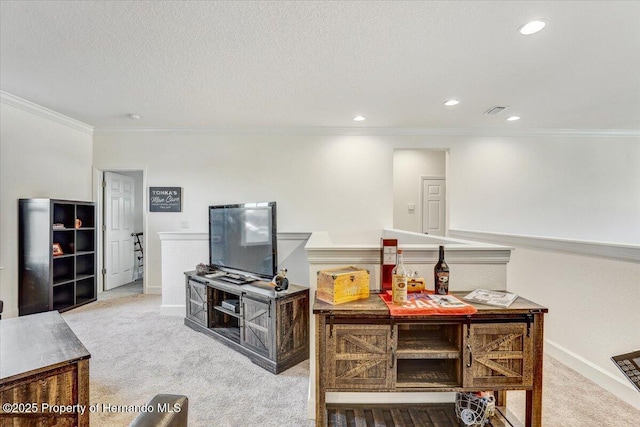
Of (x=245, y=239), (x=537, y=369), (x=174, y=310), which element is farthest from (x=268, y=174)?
(x=537, y=369)

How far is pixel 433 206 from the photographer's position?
5793 mm

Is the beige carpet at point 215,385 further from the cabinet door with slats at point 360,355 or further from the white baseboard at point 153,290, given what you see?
the white baseboard at point 153,290

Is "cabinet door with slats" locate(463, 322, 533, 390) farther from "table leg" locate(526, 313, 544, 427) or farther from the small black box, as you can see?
the small black box

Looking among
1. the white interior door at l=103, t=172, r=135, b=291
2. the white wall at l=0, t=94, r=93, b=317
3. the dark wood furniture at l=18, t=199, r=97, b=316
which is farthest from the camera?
the white interior door at l=103, t=172, r=135, b=291

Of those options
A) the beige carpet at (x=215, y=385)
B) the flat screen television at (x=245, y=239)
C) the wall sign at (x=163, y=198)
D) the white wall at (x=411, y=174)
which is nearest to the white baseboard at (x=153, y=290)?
the wall sign at (x=163, y=198)

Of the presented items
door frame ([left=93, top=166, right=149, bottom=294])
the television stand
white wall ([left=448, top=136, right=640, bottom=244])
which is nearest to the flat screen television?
the television stand

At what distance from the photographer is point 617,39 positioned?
2.19 metres

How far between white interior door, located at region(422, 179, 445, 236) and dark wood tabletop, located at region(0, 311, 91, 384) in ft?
17.5

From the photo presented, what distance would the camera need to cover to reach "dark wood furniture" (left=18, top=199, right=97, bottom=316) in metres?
3.63

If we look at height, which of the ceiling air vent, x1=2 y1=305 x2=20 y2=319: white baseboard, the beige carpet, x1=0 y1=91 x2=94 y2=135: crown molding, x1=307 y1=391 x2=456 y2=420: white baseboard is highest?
the ceiling air vent

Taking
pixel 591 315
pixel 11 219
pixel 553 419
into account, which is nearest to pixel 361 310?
pixel 553 419

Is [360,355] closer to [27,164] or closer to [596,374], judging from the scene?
[596,374]

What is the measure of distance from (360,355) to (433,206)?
15.9ft

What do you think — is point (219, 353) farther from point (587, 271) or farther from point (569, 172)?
point (569, 172)
